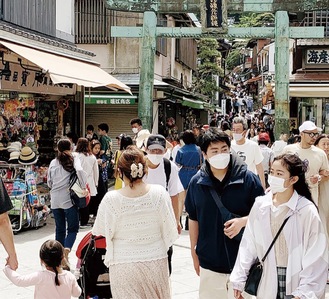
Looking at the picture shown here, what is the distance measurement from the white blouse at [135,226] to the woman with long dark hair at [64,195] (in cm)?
371

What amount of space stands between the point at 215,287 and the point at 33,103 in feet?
33.9

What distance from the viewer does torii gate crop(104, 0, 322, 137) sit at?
57.3 feet

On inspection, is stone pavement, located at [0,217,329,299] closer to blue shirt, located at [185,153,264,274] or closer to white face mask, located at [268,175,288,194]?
blue shirt, located at [185,153,264,274]

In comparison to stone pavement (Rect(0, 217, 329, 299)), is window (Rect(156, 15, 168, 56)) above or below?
above

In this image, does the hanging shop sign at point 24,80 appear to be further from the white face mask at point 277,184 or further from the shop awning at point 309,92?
the white face mask at point 277,184

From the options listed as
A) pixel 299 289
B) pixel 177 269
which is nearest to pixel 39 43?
pixel 177 269

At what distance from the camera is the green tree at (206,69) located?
123 ft

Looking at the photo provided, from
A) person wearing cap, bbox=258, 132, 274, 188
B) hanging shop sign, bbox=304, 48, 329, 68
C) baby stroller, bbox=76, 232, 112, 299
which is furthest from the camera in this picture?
hanging shop sign, bbox=304, 48, 329, 68

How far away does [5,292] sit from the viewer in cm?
Result: 707

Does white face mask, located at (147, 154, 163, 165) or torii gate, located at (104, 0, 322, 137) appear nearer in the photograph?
white face mask, located at (147, 154, 163, 165)

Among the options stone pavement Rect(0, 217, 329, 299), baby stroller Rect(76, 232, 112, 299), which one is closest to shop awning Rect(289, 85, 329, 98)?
stone pavement Rect(0, 217, 329, 299)

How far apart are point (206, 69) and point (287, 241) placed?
113 ft

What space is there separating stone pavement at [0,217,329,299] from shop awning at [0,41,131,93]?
2.74 meters

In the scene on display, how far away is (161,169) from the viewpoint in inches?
275
